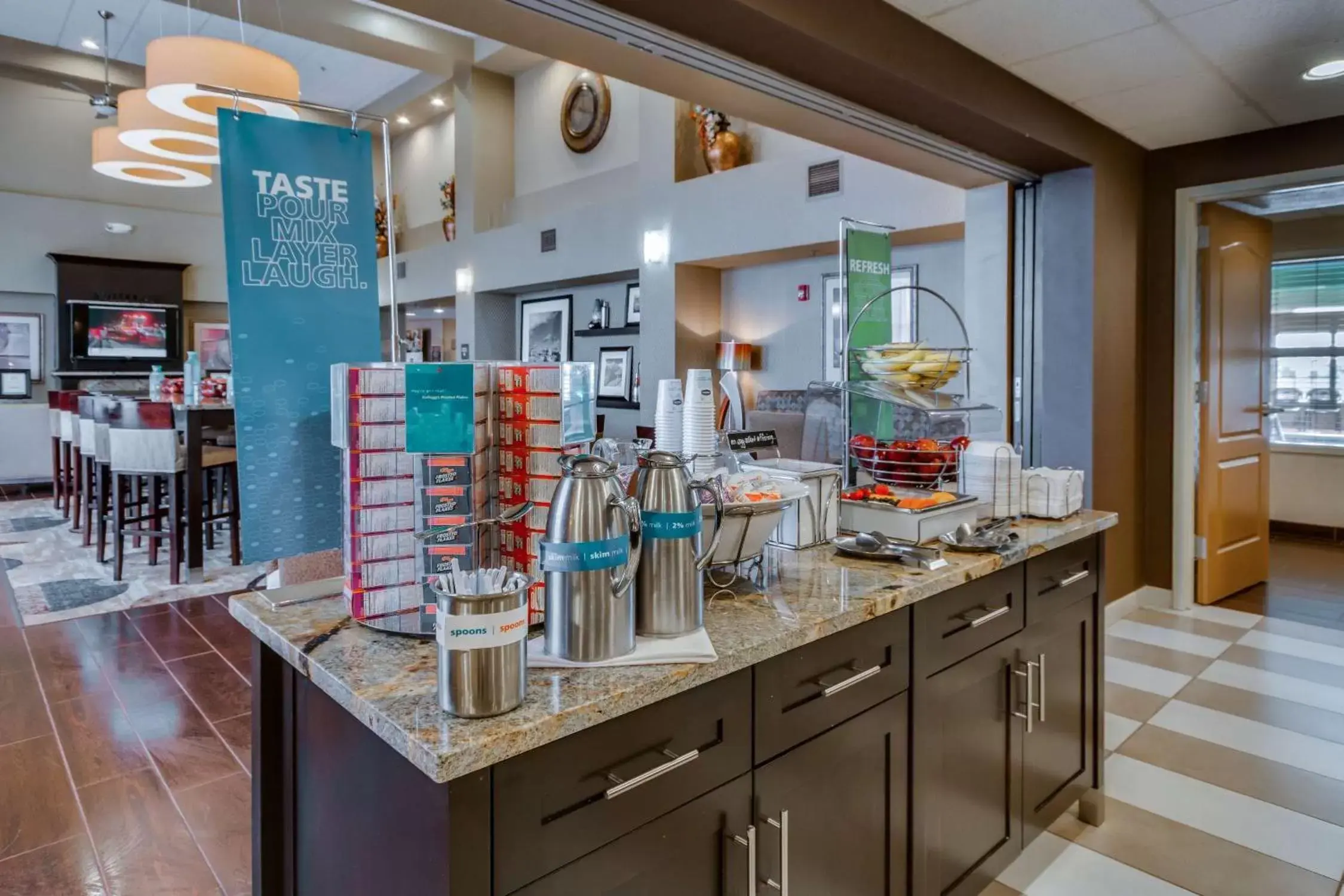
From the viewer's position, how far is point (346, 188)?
1.45 meters

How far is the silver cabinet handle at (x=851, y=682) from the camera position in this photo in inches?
55.3

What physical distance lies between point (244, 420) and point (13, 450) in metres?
9.92

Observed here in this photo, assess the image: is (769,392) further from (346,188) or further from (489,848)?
(489,848)

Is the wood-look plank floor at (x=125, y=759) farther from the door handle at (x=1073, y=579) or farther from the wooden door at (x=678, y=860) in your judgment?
the door handle at (x=1073, y=579)

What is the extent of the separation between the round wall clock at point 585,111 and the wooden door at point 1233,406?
629 centimetres

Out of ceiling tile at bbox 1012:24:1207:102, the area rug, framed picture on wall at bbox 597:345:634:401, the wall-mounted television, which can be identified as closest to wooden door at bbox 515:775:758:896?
ceiling tile at bbox 1012:24:1207:102

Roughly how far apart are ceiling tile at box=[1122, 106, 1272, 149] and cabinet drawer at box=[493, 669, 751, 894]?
3.95 meters

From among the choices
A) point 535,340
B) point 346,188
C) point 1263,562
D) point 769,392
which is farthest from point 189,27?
point 1263,562

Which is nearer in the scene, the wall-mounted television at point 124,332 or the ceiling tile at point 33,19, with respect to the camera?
the ceiling tile at point 33,19

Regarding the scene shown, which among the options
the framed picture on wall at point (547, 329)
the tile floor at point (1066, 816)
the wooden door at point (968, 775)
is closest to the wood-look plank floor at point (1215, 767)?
the tile floor at point (1066, 816)

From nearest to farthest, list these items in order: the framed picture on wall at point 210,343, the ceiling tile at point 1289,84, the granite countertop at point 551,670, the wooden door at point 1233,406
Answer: the granite countertop at point 551,670 < the ceiling tile at point 1289,84 < the wooden door at point 1233,406 < the framed picture on wall at point 210,343

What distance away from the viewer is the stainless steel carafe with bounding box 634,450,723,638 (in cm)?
125

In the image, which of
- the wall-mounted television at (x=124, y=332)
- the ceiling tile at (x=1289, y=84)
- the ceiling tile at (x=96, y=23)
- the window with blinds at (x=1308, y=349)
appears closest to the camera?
the ceiling tile at (x=1289, y=84)

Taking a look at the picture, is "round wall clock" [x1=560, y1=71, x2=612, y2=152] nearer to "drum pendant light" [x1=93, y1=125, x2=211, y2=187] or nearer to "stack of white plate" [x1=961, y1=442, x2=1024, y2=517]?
"drum pendant light" [x1=93, y1=125, x2=211, y2=187]
